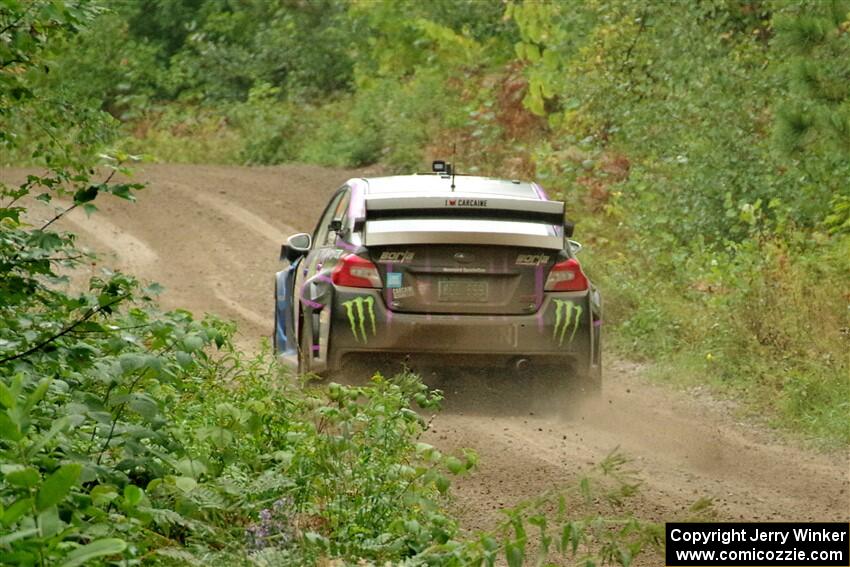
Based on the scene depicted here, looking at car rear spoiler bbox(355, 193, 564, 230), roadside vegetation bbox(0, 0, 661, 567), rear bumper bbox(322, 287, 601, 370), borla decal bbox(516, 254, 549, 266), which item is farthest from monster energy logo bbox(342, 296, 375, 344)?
roadside vegetation bbox(0, 0, 661, 567)

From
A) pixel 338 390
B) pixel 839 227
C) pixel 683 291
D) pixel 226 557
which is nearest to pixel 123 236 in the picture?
pixel 683 291

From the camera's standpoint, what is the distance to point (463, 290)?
10.9 m

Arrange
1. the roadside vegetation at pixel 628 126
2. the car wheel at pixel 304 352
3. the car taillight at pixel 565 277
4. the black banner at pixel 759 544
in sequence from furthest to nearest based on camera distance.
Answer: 1. the roadside vegetation at pixel 628 126
2. the car wheel at pixel 304 352
3. the car taillight at pixel 565 277
4. the black banner at pixel 759 544

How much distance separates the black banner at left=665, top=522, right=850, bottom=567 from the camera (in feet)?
22.1

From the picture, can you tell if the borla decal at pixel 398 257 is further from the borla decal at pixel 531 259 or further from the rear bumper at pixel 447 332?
the borla decal at pixel 531 259

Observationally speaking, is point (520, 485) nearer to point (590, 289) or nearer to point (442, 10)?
point (590, 289)

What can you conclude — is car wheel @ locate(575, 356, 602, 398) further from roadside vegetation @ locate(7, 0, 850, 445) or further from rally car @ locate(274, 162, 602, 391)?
roadside vegetation @ locate(7, 0, 850, 445)

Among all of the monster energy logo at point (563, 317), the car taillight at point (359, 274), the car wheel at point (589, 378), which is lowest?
the car wheel at point (589, 378)

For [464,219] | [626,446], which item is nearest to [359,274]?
[464,219]

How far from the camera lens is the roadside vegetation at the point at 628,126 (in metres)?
12.9

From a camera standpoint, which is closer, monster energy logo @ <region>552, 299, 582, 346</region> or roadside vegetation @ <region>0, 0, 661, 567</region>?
roadside vegetation @ <region>0, 0, 661, 567</region>

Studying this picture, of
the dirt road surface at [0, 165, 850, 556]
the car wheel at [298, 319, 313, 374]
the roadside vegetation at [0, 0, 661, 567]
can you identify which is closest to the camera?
the roadside vegetation at [0, 0, 661, 567]

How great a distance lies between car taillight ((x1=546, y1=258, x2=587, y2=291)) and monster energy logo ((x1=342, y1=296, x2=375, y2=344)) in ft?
4.05

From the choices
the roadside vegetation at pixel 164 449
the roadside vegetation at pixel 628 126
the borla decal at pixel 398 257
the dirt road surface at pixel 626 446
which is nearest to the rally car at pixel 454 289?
the borla decal at pixel 398 257
